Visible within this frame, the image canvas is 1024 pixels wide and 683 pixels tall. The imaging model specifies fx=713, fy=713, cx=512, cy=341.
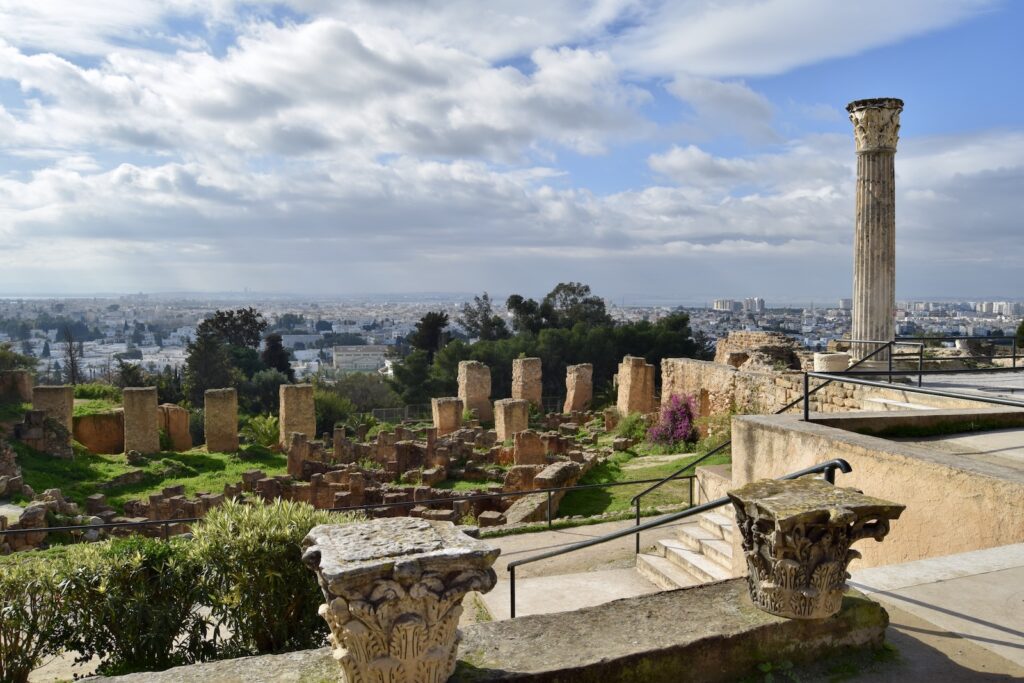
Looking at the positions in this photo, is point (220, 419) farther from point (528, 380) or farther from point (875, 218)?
point (875, 218)

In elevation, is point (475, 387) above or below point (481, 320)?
below

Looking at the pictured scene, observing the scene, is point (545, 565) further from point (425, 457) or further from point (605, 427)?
point (605, 427)

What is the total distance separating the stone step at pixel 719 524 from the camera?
845cm

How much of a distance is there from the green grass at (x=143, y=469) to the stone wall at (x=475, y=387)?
8.27 metres

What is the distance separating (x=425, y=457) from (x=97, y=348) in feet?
483

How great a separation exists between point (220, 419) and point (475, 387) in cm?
963

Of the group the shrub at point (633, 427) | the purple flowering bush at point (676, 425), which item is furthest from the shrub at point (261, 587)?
the shrub at point (633, 427)

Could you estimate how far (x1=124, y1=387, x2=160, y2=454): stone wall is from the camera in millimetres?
20312

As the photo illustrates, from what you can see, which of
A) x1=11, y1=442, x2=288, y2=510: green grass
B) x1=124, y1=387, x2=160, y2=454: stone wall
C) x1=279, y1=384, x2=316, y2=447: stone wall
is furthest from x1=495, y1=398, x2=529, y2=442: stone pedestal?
x1=124, y1=387, x2=160, y2=454: stone wall

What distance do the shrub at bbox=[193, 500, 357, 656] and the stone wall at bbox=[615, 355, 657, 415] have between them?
2055cm

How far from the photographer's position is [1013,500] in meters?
4.75

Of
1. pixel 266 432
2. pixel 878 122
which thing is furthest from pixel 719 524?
pixel 266 432

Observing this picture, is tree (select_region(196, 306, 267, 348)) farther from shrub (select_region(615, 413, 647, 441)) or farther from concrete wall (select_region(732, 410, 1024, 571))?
concrete wall (select_region(732, 410, 1024, 571))

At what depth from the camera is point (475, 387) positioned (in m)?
27.5
